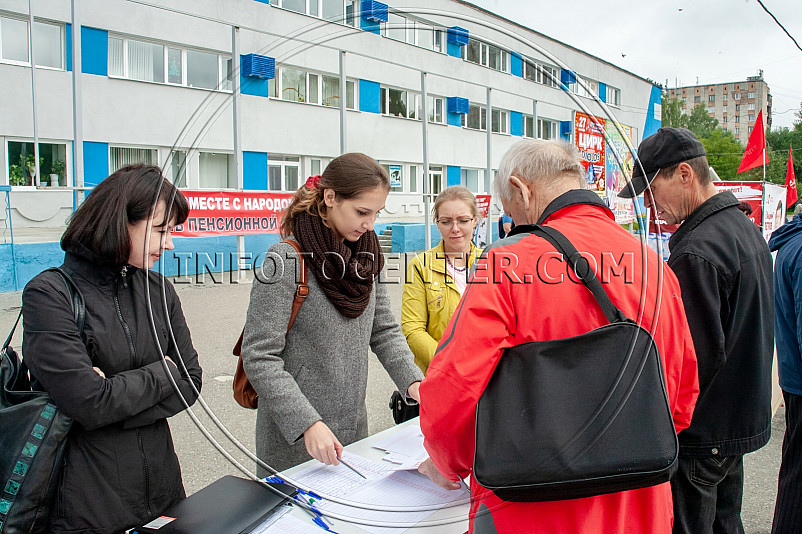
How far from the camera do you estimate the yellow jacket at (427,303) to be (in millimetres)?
2223

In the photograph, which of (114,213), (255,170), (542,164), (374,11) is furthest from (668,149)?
(255,170)

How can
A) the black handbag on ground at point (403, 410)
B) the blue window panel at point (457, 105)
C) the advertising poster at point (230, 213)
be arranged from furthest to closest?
the blue window panel at point (457, 105) < the advertising poster at point (230, 213) < the black handbag on ground at point (403, 410)

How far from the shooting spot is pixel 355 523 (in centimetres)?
117

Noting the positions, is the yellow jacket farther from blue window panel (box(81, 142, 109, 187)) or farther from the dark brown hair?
blue window panel (box(81, 142, 109, 187))

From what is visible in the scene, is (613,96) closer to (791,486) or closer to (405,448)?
(791,486)

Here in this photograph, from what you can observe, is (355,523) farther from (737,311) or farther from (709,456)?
(737,311)

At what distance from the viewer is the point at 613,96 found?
2.29 metres

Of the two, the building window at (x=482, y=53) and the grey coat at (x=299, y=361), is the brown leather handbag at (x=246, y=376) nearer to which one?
the grey coat at (x=299, y=361)

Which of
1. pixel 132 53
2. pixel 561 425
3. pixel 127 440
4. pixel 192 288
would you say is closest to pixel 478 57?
pixel 561 425

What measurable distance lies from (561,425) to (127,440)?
3.35 ft

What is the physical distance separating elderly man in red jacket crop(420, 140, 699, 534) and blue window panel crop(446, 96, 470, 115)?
12608mm

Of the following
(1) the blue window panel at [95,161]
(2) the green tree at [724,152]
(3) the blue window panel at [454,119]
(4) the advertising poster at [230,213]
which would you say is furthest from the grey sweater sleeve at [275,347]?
(2) the green tree at [724,152]

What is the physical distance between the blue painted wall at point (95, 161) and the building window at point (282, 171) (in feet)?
10.9

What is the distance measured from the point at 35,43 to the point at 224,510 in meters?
10.8
